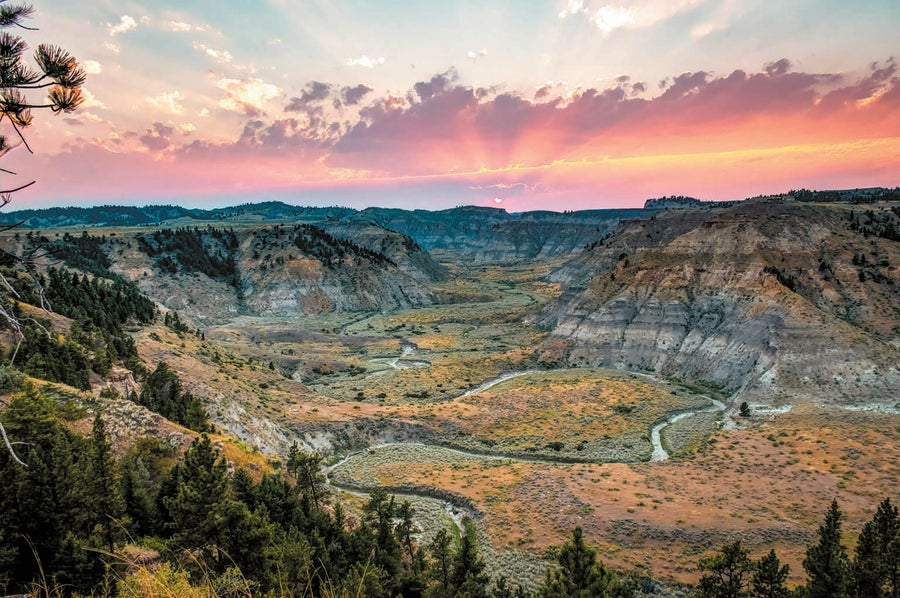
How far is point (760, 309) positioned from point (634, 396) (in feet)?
83.3

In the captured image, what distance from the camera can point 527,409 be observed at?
6888 centimetres

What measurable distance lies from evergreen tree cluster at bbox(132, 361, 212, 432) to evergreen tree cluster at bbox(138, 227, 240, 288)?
127197mm

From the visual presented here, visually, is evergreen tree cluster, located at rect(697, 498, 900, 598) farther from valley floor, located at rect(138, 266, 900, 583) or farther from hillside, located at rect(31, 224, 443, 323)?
hillside, located at rect(31, 224, 443, 323)

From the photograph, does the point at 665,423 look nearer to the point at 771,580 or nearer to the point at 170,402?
the point at 771,580

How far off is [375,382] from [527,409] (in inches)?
1122

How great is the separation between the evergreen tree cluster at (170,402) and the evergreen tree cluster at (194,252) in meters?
127

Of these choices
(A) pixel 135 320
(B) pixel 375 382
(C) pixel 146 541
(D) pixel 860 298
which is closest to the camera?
(C) pixel 146 541

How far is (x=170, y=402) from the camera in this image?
37.8 m

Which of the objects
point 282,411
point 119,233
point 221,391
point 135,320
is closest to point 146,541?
point 221,391

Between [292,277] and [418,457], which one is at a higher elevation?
[292,277]

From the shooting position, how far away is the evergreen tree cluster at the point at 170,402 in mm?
35469

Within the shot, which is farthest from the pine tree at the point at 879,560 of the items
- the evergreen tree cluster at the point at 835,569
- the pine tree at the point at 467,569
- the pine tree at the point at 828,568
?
the pine tree at the point at 467,569

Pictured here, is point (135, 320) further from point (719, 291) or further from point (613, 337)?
point (719, 291)

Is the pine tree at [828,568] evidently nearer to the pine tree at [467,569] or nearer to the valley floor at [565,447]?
the valley floor at [565,447]
